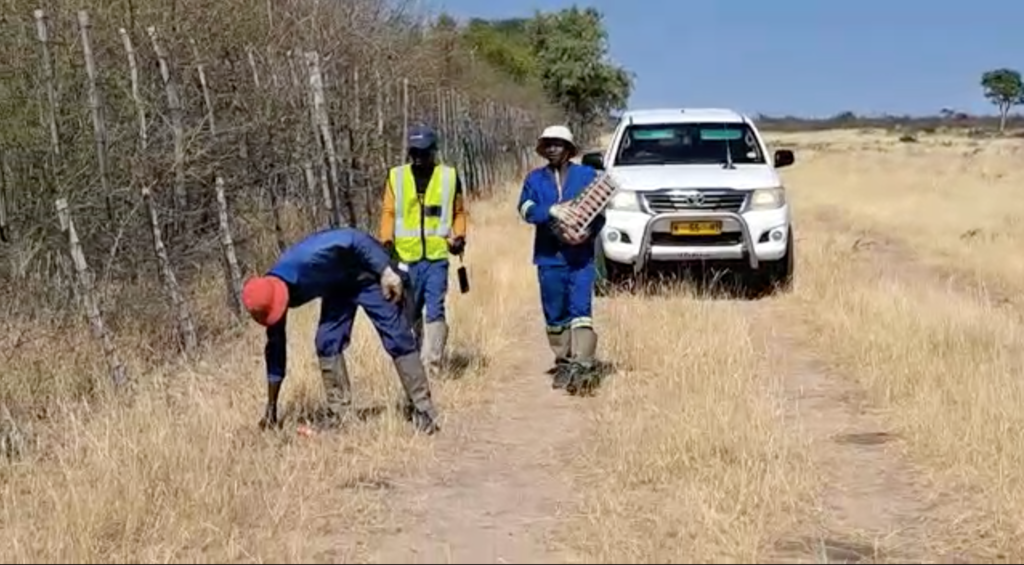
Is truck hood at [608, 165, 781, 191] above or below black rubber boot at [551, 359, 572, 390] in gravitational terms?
above

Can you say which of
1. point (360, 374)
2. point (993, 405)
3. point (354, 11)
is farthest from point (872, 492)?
point (354, 11)

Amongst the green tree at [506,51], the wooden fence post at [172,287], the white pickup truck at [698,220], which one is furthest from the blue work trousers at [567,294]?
the green tree at [506,51]

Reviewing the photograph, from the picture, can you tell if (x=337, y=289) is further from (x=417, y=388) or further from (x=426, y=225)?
(x=426, y=225)

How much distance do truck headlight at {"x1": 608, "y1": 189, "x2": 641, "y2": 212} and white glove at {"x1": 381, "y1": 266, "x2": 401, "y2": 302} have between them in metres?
6.10

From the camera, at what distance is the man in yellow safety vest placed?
916 centimetres

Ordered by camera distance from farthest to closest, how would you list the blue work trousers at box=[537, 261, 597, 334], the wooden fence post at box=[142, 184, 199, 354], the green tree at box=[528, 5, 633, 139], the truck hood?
the green tree at box=[528, 5, 633, 139]
the truck hood
the wooden fence post at box=[142, 184, 199, 354]
the blue work trousers at box=[537, 261, 597, 334]

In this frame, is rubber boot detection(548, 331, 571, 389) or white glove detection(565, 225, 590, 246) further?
rubber boot detection(548, 331, 571, 389)

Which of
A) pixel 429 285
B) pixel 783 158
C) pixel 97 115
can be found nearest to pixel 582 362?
pixel 429 285

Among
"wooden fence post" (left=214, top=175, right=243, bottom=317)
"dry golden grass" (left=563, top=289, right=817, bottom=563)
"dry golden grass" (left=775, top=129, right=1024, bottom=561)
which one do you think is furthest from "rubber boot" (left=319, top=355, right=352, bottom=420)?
"dry golden grass" (left=775, top=129, right=1024, bottom=561)

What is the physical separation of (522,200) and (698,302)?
3520 millimetres

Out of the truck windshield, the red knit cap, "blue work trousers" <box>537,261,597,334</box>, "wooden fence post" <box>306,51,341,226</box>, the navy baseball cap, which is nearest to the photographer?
the red knit cap

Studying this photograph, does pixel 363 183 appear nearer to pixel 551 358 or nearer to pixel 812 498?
pixel 551 358

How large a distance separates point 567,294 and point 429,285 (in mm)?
901

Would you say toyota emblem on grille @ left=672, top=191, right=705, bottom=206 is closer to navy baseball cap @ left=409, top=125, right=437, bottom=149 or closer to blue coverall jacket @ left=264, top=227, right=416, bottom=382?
navy baseball cap @ left=409, top=125, right=437, bottom=149
